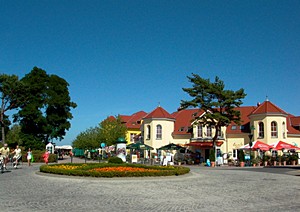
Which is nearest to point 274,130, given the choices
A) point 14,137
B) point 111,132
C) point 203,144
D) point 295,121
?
point 295,121

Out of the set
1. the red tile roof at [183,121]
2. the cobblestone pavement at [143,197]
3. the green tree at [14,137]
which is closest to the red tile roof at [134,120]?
the red tile roof at [183,121]

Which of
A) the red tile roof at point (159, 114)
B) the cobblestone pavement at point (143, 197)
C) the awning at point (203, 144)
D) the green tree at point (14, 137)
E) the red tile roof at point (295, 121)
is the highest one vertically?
the red tile roof at point (159, 114)

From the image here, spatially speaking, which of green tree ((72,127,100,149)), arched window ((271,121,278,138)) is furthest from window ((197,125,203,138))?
green tree ((72,127,100,149))

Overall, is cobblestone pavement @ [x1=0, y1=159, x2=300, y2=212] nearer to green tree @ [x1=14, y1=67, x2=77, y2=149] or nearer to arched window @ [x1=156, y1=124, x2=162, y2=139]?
arched window @ [x1=156, y1=124, x2=162, y2=139]

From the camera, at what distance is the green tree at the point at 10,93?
2234 inches

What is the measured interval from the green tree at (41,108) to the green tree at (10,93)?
94 cm

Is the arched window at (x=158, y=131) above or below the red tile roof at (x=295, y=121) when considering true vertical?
below

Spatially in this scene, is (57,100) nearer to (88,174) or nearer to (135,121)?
(135,121)

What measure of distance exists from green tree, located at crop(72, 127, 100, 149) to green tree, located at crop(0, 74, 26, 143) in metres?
14.4

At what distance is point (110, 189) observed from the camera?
15.7 meters

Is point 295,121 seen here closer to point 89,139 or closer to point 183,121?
point 183,121

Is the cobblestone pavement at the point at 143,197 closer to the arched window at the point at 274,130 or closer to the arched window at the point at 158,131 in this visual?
the arched window at the point at 274,130

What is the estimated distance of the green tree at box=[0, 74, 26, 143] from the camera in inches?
2234

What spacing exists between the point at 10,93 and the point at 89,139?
16.9 m
